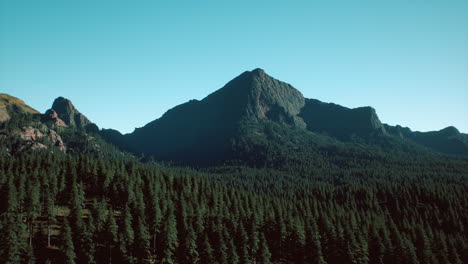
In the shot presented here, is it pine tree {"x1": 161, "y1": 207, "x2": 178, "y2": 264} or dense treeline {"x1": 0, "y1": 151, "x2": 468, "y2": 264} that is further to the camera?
pine tree {"x1": 161, "y1": 207, "x2": 178, "y2": 264}

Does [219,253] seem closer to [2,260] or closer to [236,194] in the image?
[2,260]

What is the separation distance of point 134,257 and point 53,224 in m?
27.4

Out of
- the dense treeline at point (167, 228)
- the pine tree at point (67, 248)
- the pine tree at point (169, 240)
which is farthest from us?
the pine tree at point (169, 240)

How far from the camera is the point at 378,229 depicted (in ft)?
325

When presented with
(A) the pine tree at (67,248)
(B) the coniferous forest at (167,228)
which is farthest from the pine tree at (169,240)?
(A) the pine tree at (67,248)

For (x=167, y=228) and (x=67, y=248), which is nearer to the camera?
(x=67, y=248)

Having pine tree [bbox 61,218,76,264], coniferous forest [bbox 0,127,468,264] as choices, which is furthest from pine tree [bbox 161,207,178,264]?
pine tree [bbox 61,218,76,264]

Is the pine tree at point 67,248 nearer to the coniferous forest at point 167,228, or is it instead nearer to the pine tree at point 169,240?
the coniferous forest at point 167,228

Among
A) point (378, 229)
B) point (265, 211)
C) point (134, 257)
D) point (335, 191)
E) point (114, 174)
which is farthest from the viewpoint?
point (335, 191)

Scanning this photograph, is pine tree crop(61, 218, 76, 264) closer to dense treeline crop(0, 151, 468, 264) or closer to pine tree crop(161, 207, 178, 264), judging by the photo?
dense treeline crop(0, 151, 468, 264)

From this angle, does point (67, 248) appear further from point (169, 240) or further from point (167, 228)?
point (167, 228)

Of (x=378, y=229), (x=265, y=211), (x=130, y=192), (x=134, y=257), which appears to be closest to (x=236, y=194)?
(x=265, y=211)

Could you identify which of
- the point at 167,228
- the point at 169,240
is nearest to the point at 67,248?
the point at 169,240

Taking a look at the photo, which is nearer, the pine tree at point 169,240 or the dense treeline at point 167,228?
the dense treeline at point 167,228
